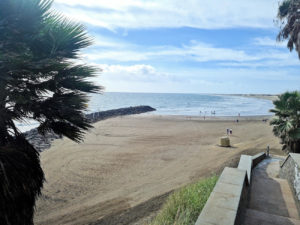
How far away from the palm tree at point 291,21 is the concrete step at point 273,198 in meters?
7.22

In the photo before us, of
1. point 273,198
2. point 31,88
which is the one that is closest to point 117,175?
point 273,198

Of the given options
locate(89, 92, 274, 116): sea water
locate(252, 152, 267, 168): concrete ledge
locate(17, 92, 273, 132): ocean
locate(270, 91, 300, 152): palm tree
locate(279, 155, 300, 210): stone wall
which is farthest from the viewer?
locate(89, 92, 274, 116): sea water

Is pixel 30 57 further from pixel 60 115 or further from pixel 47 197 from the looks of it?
pixel 47 197

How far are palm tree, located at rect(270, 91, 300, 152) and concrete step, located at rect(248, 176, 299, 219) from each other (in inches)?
130

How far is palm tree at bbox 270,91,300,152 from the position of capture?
8.23 m

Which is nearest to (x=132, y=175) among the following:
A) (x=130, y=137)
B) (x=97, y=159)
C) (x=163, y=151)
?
(x=97, y=159)

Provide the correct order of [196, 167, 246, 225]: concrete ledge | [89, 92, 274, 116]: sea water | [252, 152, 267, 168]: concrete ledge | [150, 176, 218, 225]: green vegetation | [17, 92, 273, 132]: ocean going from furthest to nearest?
[89, 92, 274, 116]: sea water
[17, 92, 273, 132]: ocean
[252, 152, 267, 168]: concrete ledge
[150, 176, 218, 225]: green vegetation
[196, 167, 246, 225]: concrete ledge

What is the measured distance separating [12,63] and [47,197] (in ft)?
22.0

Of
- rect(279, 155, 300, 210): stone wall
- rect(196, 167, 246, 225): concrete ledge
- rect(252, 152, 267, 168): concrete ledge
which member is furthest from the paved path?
rect(252, 152, 267, 168): concrete ledge

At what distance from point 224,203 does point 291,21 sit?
10.8m

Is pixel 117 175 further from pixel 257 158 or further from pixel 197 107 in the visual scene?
pixel 197 107

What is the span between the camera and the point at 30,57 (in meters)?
2.93

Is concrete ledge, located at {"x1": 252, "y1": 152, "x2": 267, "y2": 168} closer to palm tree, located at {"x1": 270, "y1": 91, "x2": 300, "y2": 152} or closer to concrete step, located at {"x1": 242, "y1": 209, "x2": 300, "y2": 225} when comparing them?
palm tree, located at {"x1": 270, "y1": 91, "x2": 300, "y2": 152}

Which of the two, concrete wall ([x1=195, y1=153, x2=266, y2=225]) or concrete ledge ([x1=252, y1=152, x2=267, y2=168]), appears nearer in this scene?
concrete wall ([x1=195, y1=153, x2=266, y2=225])
